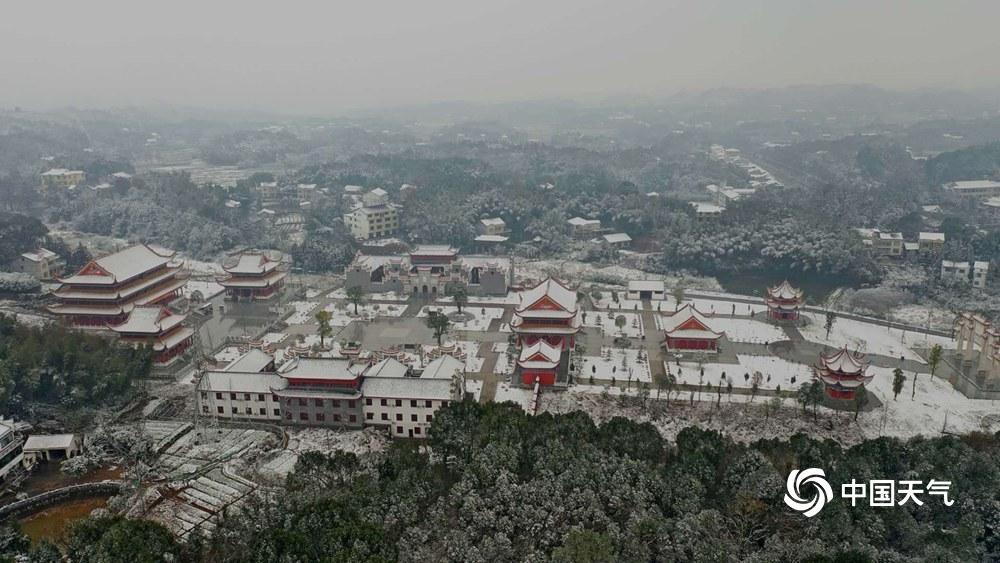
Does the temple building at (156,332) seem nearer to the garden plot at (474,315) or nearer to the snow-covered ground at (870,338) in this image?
the garden plot at (474,315)

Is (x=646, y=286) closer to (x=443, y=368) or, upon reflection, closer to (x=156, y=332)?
(x=443, y=368)

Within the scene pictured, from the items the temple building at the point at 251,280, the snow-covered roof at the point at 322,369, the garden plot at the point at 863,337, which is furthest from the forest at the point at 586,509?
the temple building at the point at 251,280

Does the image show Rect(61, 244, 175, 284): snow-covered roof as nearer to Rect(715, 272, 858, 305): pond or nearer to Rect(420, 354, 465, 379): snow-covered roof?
Rect(420, 354, 465, 379): snow-covered roof

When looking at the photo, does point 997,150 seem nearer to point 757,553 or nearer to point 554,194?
point 554,194

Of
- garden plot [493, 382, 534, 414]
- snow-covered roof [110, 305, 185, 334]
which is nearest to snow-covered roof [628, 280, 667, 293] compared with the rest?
garden plot [493, 382, 534, 414]

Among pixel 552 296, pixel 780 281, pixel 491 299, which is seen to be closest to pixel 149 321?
pixel 552 296
